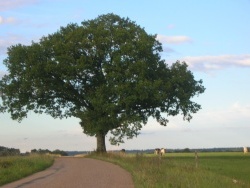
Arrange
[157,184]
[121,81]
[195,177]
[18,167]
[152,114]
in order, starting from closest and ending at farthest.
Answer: [157,184], [195,177], [18,167], [121,81], [152,114]

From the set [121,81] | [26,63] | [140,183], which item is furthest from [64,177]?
[26,63]

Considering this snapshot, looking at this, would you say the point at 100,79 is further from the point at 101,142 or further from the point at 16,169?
the point at 16,169

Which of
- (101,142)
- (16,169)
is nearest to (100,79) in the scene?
(101,142)

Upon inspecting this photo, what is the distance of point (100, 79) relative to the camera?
49.5 metres

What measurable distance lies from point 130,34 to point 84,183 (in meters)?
30.8

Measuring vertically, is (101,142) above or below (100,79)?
below

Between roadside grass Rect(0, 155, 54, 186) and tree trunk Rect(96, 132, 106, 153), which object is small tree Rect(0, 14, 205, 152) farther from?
roadside grass Rect(0, 155, 54, 186)

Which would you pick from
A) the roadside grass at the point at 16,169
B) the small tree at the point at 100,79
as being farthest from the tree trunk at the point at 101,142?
the roadside grass at the point at 16,169

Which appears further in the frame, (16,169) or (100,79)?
(100,79)

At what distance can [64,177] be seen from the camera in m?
22.8

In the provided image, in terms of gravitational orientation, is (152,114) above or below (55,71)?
below

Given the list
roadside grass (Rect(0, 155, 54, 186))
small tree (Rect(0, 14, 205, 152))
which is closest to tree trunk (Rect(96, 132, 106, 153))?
small tree (Rect(0, 14, 205, 152))

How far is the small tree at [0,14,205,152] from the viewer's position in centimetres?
4691

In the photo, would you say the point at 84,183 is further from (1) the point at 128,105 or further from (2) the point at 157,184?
(1) the point at 128,105
